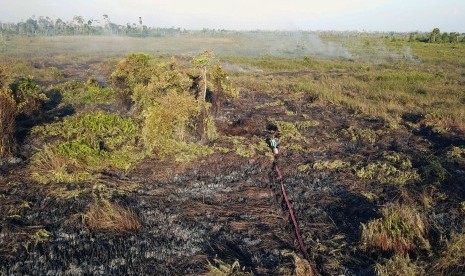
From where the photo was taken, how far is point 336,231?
18.5ft

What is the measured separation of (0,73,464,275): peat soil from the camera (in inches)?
191

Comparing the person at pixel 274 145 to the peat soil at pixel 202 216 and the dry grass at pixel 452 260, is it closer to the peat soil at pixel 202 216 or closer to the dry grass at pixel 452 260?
the peat soil at pixel 202 216

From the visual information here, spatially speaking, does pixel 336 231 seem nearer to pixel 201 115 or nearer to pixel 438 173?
pixel 438 173

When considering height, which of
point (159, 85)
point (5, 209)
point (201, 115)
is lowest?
point (5, 209)

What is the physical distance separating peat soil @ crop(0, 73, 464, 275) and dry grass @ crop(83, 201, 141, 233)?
109 millimetres

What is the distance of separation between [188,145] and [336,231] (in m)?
4.33

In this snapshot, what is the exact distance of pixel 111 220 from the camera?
566 cm

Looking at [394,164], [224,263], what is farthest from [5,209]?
[394,164]

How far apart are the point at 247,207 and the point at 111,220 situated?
2125 millimetres

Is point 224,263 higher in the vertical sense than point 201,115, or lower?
lower

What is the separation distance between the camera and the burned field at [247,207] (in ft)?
15.9

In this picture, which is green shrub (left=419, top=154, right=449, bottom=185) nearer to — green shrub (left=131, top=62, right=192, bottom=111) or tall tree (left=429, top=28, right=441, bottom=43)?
green shrub (left=131, top=62, right=192, bottom=111)

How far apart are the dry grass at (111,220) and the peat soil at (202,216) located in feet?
0.36

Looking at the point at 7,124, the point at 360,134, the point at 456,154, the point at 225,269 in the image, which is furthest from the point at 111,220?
the point at 456,154
